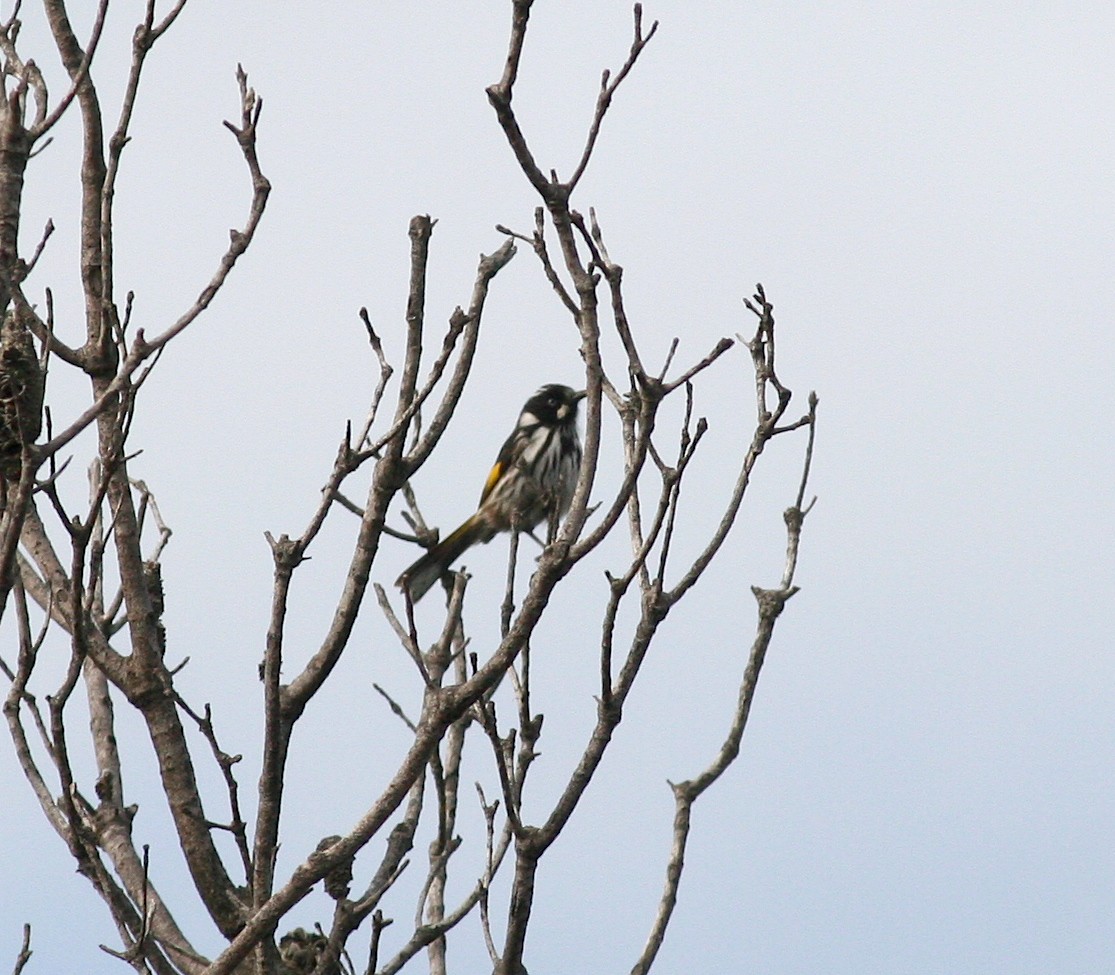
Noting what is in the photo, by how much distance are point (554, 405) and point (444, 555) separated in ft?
4.18

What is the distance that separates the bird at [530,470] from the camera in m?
9.57

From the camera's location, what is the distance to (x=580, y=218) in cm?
367

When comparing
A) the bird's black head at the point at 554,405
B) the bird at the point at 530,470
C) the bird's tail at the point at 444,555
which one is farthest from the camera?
the bird's black head at the point at 554,405

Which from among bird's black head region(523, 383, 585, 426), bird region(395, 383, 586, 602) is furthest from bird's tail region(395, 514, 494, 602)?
bird's black head region(523, 383, 585, 426)

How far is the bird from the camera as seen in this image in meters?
9.57

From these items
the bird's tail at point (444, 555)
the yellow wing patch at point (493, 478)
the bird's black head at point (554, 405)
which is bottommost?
the bird's tail at point (444, 555)

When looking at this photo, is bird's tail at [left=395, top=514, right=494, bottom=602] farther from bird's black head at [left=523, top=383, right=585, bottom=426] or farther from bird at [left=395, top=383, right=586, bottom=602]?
bird's black head at [left=523, top=383, right=585, bottom=426]

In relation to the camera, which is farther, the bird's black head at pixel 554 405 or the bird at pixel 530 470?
the bird's black head at pixel 554 405

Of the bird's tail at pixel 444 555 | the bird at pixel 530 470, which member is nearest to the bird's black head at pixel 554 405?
the bird at pixel 530 470

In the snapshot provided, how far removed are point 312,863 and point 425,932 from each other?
25.1 inches

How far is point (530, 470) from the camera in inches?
386

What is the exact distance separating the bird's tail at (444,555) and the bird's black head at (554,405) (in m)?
0.81

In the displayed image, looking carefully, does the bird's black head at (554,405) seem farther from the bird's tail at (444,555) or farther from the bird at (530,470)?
the bird's tail at (444,555)

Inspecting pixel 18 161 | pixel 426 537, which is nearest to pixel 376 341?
pixel 18 161
